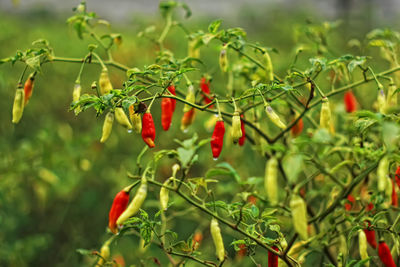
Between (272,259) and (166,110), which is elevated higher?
(166,110)

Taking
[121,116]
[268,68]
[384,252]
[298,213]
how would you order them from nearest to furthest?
[298,213]
[121,116]
[384,252]
[268,68]

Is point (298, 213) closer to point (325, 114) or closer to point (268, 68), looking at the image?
point (325, 114)

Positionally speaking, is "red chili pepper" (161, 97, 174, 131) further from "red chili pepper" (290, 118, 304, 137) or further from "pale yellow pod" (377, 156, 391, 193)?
"pale yellow pod" (377, 156, 391, 193)

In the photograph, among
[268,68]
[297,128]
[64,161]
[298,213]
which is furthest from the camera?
[64,161]

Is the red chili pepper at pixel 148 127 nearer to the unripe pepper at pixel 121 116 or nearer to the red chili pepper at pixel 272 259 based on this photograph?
the unripe pepper at pixel 121 116

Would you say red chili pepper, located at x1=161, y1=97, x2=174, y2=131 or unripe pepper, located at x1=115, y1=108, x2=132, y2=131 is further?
red chili pepper, located at x1=161, y1=97, x2=174, y2=131

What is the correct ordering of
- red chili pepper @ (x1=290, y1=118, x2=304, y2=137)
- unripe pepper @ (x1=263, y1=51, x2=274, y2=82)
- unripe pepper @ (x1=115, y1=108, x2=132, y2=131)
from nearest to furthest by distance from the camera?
unripe pepper @ (x1=115, y1=108, x2=132, y2=131) < unripe pepper @ (x1=263, y1=51, x2=274, y2=82) < red chili pepper @ (x1=290, y1=118, x2=304, y2=137)

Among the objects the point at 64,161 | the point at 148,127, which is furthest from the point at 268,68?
the point at 64,161

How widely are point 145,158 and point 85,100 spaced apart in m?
2.53

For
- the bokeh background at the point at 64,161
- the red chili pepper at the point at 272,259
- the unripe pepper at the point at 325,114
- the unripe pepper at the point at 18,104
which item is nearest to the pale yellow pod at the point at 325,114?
the unripe pepper at the point at 325,114

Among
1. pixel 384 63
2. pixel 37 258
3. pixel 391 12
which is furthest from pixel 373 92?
pixel 391 12

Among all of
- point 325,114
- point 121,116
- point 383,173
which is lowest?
point 383,173

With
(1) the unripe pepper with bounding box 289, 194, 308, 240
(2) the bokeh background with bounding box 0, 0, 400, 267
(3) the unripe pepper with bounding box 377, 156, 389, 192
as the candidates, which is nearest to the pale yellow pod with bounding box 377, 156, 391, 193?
(3) the unripe pepper with bounding box 377, 156, 389, 192

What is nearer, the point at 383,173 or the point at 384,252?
the point at 383,173
